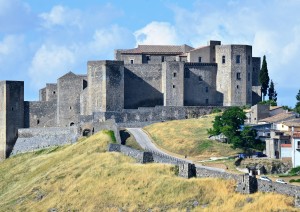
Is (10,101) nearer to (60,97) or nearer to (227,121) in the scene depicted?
(60,97)

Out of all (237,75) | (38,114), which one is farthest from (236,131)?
(38,114)

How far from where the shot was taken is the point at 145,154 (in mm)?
62219

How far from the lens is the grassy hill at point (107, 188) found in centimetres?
4847

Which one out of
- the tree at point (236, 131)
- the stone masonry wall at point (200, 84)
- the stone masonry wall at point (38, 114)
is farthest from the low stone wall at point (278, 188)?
the stone masonry wall at point (38, 114)

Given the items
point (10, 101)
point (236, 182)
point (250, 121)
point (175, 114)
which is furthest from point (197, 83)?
point (236, 182)

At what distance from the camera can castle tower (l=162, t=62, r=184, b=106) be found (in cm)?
9406

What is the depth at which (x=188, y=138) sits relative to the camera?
78.2 metres

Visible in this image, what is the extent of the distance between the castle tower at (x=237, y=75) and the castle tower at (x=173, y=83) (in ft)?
14.1

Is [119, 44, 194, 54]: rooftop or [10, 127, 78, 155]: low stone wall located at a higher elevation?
[119, 44, 194, 54]: rooftop

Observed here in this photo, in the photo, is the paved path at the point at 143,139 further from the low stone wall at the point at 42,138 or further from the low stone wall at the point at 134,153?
the low stone wall at the point at 42,138

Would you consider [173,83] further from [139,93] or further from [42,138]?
[42,138]

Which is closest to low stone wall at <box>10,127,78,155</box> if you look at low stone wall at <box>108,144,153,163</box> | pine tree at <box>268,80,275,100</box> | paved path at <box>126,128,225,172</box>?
paved path at <box>126,128,225,172</box>

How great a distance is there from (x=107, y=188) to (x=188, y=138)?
20376 millimetres

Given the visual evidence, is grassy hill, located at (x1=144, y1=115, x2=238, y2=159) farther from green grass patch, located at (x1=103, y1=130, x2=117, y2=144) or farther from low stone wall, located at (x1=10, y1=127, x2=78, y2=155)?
low stone wall, located at (x1=10, y1=127, x2=78, y2=155)
